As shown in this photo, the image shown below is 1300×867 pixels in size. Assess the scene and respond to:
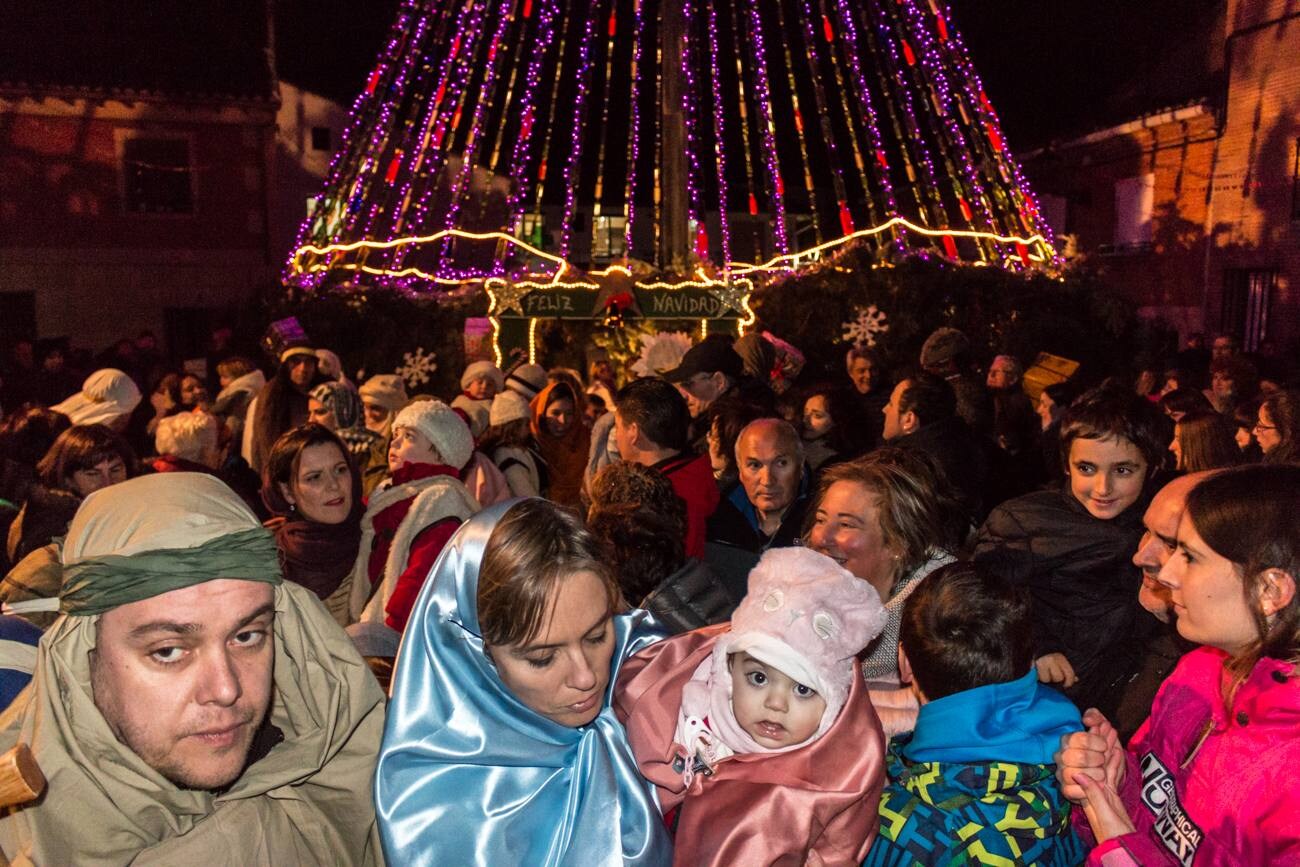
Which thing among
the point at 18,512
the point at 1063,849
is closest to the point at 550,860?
the point at 1063,849

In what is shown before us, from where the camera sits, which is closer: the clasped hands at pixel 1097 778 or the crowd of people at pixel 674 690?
the crowd of people at pixel 674 690

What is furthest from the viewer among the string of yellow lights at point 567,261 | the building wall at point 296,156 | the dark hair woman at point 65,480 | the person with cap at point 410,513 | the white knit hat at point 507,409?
the building wall at point 296,156

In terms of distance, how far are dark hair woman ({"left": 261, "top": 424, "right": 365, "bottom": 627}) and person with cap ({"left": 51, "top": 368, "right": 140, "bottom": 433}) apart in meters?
2.27

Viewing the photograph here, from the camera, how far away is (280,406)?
6.15 m

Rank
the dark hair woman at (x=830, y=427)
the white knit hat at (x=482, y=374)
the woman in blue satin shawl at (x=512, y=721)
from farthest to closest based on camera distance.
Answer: the white knit hat at (x=482, y=374) → the dark hair woman at (x=830, y=427) → the woman in blue satin shawl at (x=512, y=721)

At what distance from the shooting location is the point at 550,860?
189 cm

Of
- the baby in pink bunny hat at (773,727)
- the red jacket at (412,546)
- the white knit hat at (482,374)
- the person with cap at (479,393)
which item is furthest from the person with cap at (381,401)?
the baby in pink bunny hat at (773,727)

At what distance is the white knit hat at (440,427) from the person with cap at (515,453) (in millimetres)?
1117

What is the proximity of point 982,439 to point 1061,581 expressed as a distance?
113 inches

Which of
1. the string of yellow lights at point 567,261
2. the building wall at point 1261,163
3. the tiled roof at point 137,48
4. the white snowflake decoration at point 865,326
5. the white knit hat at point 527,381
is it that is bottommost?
the white knit hat at point 527,381

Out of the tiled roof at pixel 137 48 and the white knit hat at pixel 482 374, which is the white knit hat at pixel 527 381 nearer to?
the white knit hat at pixel 482 374

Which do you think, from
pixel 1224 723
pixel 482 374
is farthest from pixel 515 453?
pixel 1224 723

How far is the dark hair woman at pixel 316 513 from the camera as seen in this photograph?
12.6ft

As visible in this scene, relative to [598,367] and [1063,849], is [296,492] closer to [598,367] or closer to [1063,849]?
[1063,849]
